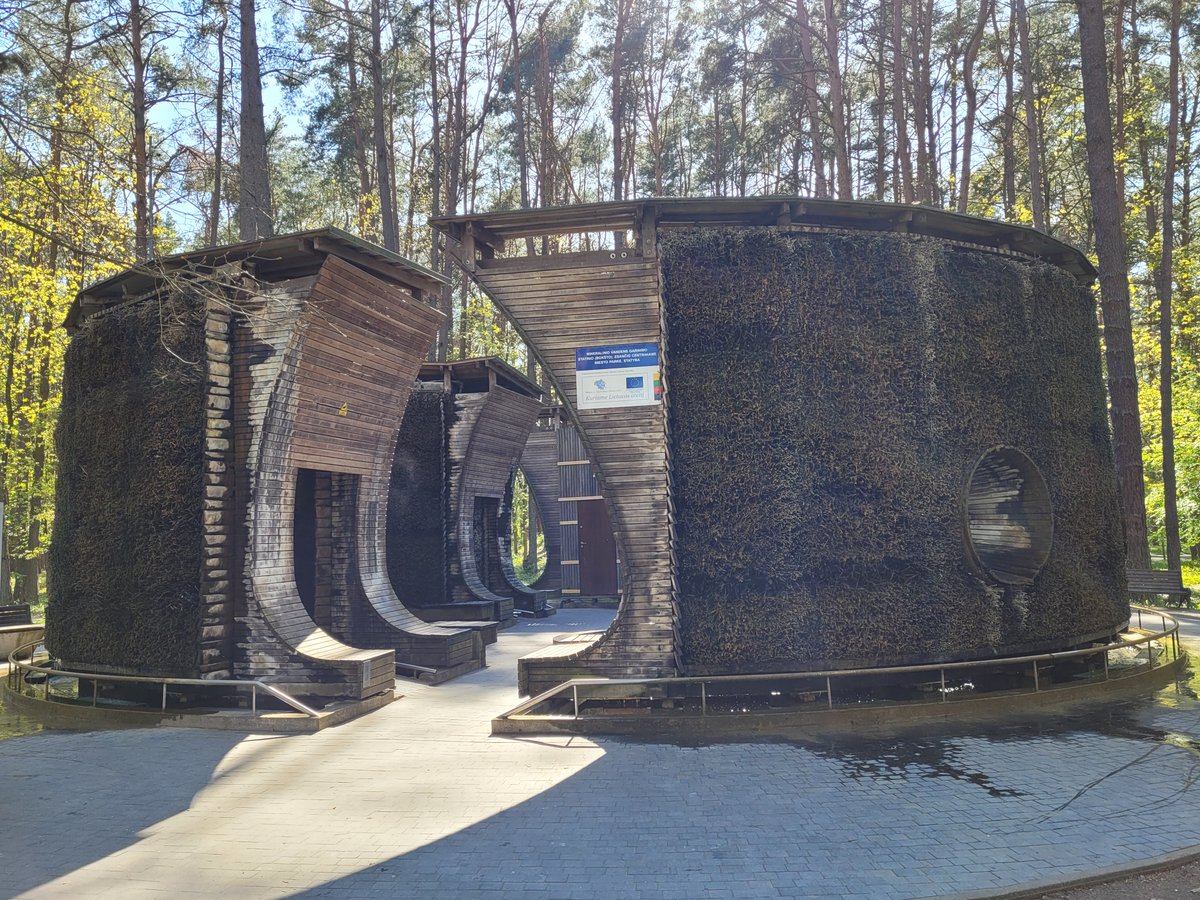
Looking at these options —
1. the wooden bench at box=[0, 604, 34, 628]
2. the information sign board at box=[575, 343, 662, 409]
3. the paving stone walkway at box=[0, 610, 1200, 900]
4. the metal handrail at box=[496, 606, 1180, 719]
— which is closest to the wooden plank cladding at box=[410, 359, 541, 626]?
the wooden bench at box=[0, 604, 34, 628]

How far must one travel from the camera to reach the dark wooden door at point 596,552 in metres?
20.3

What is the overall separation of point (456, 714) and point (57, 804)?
3.84 meters

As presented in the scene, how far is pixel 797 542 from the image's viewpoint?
8.12 metres

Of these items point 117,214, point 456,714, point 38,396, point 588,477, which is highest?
point 117,214

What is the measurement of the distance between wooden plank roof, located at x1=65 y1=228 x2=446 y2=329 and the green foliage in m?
3.89

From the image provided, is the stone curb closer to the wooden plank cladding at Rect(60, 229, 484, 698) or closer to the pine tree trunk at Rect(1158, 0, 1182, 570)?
the wooden plank cladding at Rect(60, 229, 484, 698)

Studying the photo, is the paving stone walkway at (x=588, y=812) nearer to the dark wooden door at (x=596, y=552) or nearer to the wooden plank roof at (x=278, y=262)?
the wooden plank roof at (x=278, y=262)

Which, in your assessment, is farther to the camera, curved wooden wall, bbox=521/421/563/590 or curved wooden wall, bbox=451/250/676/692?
curved wooden wall, bbox=521/421/563/590

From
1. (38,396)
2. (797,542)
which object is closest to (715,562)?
(797,542)

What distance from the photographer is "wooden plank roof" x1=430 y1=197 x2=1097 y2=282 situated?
8.48m

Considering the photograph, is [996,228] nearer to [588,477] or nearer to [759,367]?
[759,367]

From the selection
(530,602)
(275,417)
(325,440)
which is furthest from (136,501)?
Answer: (530,602)

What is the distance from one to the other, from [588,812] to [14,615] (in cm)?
1498

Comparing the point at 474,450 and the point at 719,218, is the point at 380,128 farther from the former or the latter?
the point at 719,218
